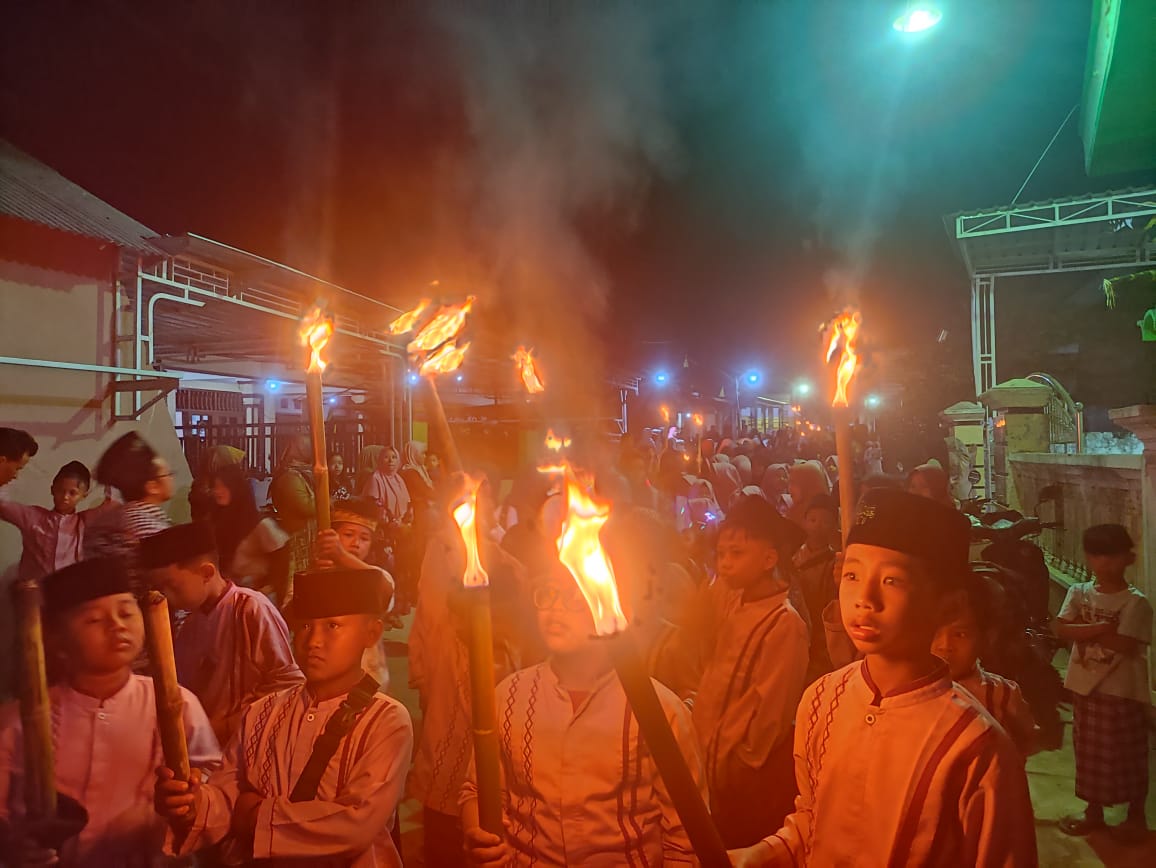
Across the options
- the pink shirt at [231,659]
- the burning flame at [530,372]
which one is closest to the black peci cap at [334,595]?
the pink shirt at [231,659]

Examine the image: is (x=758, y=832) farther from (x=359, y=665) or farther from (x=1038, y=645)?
(x=1038, y=645)

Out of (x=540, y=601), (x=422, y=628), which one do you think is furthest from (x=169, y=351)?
(x=540, y=601)

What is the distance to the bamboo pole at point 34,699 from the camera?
1.93 metres

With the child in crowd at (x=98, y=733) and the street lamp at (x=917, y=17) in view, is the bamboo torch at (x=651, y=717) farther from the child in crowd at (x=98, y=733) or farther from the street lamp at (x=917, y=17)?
the street lamp at (x=917, y=17)

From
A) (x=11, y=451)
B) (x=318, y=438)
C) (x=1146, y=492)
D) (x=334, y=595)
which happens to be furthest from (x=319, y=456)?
(x=1146, y=492)

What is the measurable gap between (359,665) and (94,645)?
89cm

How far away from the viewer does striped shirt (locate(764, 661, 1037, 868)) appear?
1781 millimetres

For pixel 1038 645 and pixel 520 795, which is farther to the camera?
pixel 1038 645

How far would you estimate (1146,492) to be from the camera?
16.9ft

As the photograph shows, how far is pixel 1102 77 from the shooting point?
7086mm

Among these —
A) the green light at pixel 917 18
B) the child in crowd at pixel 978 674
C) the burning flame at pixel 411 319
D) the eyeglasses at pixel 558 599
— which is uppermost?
the green light at pixel 917 18

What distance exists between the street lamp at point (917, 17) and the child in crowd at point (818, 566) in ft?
20.8

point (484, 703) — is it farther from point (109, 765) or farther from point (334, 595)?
point (109, 765)

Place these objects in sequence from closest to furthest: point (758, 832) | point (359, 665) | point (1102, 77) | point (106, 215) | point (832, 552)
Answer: point (359, 665)
point (758, 832)
point (832, 552)
point (1102, 77)
point (106, 215)
